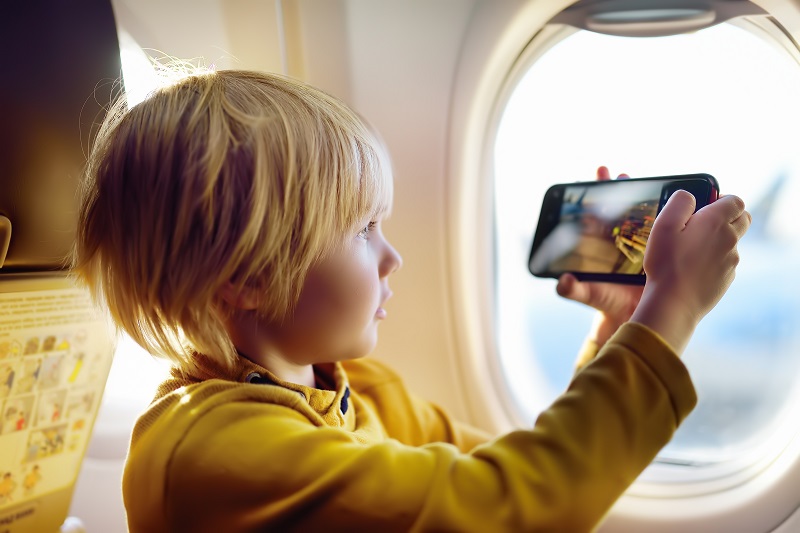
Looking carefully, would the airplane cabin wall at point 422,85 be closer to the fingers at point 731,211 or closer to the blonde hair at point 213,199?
the blonde hair at point 213,199

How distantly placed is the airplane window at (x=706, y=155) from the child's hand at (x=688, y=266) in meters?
0.35

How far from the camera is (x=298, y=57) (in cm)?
115

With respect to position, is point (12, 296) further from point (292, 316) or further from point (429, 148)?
point (429, 148)

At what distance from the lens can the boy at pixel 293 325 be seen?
0.64 metres

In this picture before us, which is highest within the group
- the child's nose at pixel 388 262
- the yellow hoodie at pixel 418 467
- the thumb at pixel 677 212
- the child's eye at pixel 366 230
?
the thumb at pixel 677 212

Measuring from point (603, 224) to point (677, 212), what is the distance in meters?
0.16

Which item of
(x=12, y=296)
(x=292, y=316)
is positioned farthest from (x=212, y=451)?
(x=12, y=296)

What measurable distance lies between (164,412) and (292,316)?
0.19 metres

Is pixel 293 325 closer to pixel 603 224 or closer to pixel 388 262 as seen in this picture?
pixel 388 262

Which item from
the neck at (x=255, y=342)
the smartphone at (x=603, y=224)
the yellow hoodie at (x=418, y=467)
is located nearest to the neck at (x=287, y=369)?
the neck at (x=255, y=342)

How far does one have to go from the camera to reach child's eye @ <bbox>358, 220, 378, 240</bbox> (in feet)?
2.78

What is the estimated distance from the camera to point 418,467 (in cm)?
66

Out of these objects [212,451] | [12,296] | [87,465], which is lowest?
[87,465]

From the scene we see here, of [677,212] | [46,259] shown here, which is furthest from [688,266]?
[46,259]
